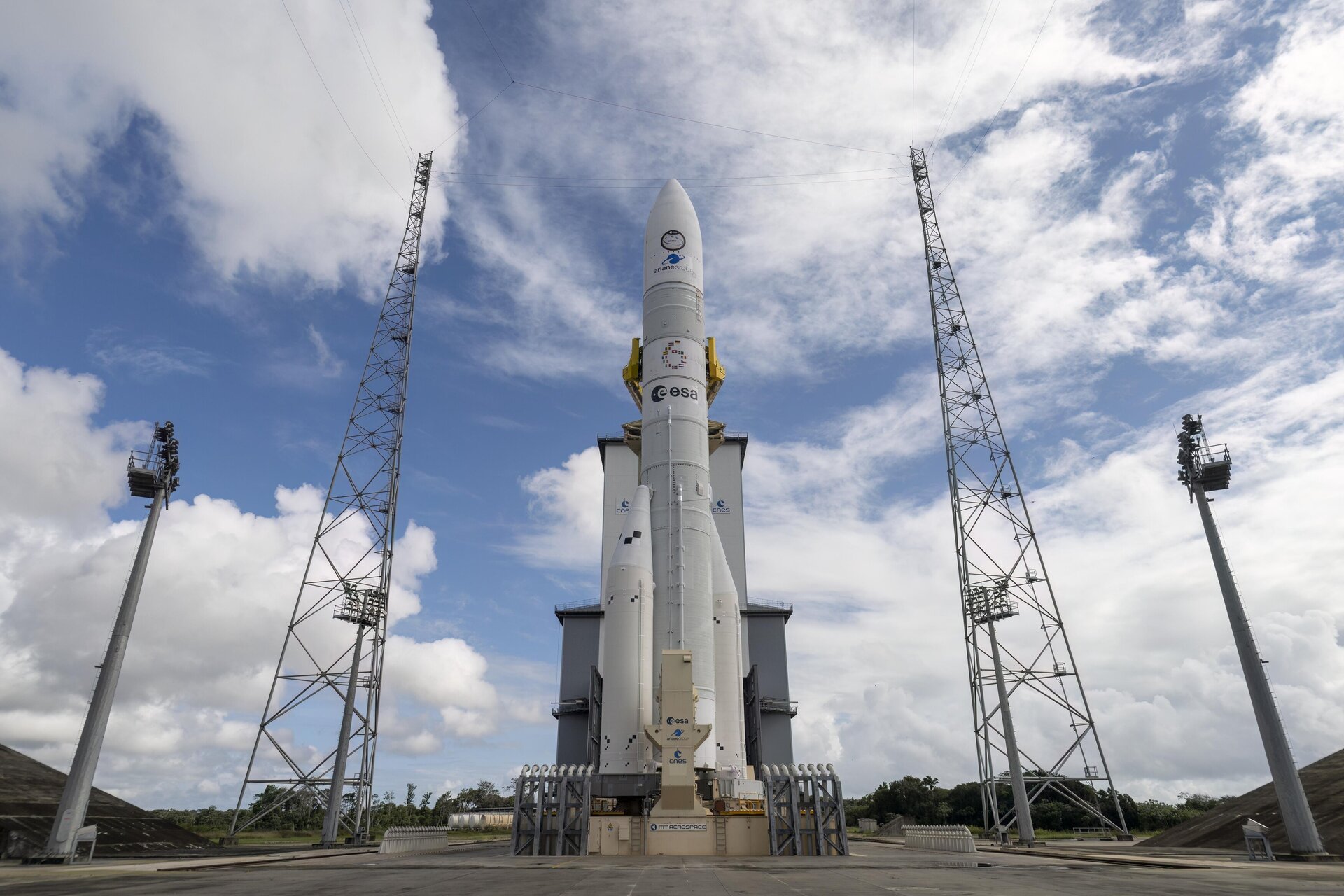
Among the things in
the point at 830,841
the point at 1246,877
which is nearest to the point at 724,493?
the point at 830,841

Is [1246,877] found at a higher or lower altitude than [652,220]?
lower

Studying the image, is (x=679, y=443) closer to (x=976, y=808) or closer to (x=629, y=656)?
(x=629, y=656)

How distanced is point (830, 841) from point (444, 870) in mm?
15858

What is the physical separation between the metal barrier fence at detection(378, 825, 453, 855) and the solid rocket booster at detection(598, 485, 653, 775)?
8.92 m

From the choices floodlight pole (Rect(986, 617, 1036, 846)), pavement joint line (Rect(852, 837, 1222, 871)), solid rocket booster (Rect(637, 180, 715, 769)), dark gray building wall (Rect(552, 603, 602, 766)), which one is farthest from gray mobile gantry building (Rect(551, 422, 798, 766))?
pavement joint line (Rect(852, 837, 1222, 871))

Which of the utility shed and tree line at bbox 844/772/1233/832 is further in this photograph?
tree line at bbox 844/772/1233/832

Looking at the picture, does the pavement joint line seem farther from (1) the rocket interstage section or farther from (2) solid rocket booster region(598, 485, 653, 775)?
(2) solid rocket booster region(598, 485, 653, 775)

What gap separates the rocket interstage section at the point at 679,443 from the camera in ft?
115

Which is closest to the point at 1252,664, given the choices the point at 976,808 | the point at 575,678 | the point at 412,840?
the point at 412,840

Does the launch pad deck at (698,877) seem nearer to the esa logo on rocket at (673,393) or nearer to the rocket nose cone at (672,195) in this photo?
the esa logo on rocket at (673,393)

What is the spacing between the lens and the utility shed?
24.5 metres

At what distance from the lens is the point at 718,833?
29.3 m

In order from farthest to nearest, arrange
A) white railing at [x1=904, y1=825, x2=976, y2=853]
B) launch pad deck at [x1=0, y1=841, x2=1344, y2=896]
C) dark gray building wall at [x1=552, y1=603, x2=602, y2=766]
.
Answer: dark gray building wall at [x1=552, y1=603, x2=602, y2=766] → white railing at [x1=904, y1=825, x2=976, y2=853] → launch pad deck at [x1=0, y1=841, x2=1344, y2=896]

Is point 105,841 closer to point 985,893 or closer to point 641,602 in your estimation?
point 641,602
